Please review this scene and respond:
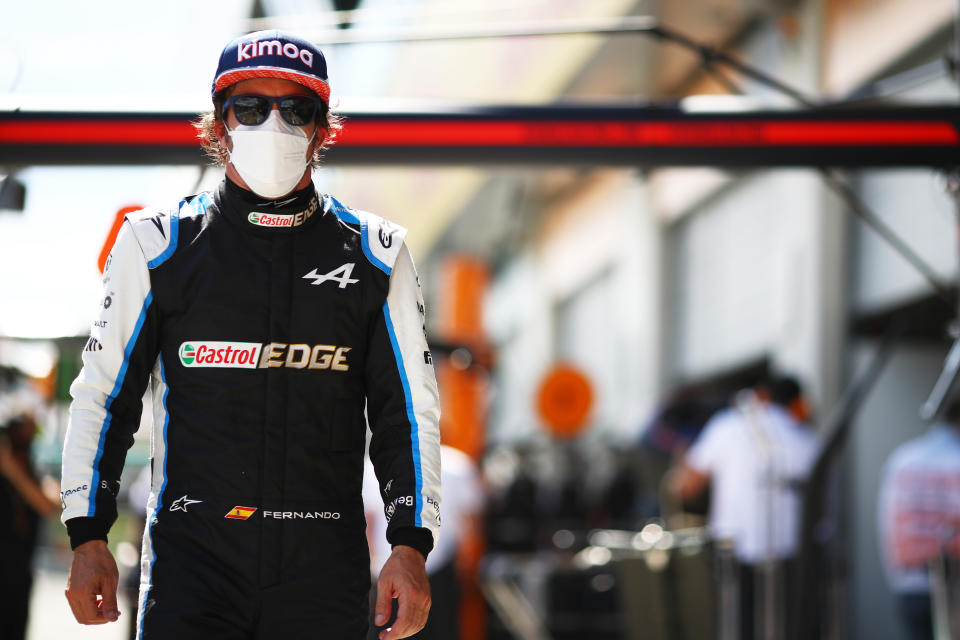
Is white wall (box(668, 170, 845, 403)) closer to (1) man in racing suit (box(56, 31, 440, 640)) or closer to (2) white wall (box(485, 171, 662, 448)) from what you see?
(2) white wall (box(485, 171, 662, 448))

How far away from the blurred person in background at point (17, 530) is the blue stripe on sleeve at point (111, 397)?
503cm

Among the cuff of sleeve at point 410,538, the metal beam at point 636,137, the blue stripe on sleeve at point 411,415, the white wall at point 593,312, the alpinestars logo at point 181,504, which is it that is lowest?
the cuff of sleeve at point 410,538

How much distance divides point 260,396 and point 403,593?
0.50 m

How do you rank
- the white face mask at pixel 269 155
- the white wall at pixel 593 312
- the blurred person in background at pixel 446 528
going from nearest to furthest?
the white face mask at pixel 269 155 < the blurred person in background at pixel 446 528 < the white wall at pixel 593 312

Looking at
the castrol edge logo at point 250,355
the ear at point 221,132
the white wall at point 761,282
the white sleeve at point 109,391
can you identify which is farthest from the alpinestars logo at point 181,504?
the white wall at point 761,282

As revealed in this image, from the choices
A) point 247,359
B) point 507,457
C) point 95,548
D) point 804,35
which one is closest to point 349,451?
point 247,359

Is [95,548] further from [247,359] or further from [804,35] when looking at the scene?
[804,35]

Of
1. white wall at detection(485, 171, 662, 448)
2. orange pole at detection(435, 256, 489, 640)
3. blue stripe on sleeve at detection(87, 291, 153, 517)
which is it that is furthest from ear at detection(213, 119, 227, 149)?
white wall at detection(485, 171, 662, 448)

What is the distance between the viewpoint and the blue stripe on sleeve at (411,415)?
2.88m

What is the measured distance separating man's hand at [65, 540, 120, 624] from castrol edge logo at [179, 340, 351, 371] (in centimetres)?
44

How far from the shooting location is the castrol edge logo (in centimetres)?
289

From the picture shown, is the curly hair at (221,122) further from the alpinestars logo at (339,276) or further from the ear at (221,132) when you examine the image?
the alpinestars logo at (339,276)

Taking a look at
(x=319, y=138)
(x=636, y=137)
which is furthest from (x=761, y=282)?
(x=319, y=138)

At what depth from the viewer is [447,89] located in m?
14.8
